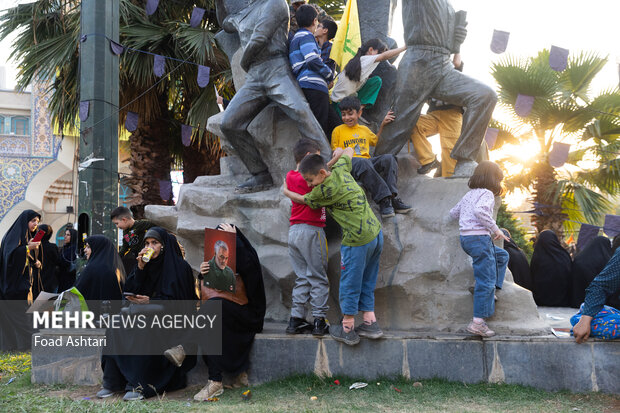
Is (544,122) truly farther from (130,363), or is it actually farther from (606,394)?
(130,363)

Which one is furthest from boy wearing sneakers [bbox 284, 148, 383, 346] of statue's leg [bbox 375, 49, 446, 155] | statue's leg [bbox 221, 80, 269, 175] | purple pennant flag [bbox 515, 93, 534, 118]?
purple pennant flag [bbox 515, 93, 534, 118]

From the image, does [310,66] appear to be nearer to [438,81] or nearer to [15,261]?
[438,81]

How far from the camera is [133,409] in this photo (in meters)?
3.11

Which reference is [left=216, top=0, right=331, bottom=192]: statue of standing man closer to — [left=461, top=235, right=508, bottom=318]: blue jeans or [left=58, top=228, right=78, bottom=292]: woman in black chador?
[left=461, top=235, right=508, bottom=318]: blue jeans

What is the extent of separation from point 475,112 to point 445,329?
181cm

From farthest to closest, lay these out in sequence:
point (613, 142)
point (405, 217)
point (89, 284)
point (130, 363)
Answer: point (613, 142) < point (89, 284) < point (405, 217) < point (130, 363)

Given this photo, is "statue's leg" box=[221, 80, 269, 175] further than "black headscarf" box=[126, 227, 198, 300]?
Yes

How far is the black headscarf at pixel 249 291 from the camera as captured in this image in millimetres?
3959

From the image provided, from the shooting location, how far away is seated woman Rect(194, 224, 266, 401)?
12.5ft

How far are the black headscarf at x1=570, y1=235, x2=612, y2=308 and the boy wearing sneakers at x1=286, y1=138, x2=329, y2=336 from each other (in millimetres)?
4135

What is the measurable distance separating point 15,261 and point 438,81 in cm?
A: 505

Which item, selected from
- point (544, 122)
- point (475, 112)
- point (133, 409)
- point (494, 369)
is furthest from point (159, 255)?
point (544, 122)

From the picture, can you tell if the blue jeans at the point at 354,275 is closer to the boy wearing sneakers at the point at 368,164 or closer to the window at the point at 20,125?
the boy wearing sneakers at the point at 368,164

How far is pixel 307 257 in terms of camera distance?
399 centimetres
